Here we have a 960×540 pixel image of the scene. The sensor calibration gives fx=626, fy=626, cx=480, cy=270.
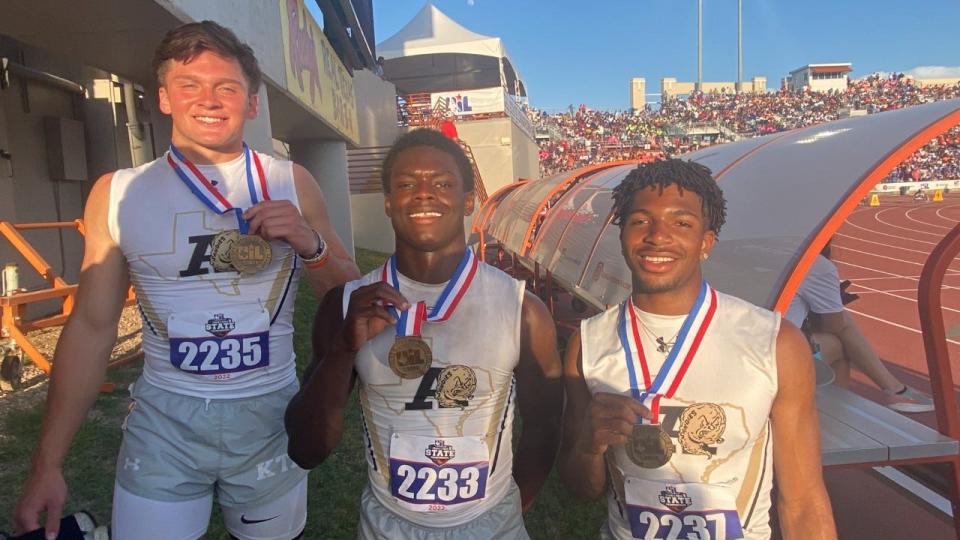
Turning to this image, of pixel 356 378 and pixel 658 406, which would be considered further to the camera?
pixel 356 378

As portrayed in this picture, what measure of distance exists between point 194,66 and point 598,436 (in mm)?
1519

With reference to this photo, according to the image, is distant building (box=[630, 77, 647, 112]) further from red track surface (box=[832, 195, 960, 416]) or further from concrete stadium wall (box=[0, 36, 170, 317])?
concrete stadium wall (box=[0, 36, 170, 317])

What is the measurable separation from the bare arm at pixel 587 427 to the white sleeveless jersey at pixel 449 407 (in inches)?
8.3

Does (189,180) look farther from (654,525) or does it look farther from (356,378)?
(654,525)

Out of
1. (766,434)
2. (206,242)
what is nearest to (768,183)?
(766,434)

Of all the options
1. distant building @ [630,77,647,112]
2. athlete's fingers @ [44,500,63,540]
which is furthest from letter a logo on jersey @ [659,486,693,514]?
distant building @ [630,77,647,112]

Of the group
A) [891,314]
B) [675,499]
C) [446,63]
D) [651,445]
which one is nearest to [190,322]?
[651,445]

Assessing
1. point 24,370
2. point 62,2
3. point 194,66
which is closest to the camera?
point 194,66

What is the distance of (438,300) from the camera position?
1.71 metres

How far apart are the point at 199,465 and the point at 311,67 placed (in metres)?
7.42

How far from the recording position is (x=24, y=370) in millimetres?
5469

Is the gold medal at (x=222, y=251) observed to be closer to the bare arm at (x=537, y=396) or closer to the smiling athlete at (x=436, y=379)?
the smiling athlete at (x=436, y=379)

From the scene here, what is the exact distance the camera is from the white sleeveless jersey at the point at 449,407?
5.53ft

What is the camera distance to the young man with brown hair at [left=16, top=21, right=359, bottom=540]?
1771mm
